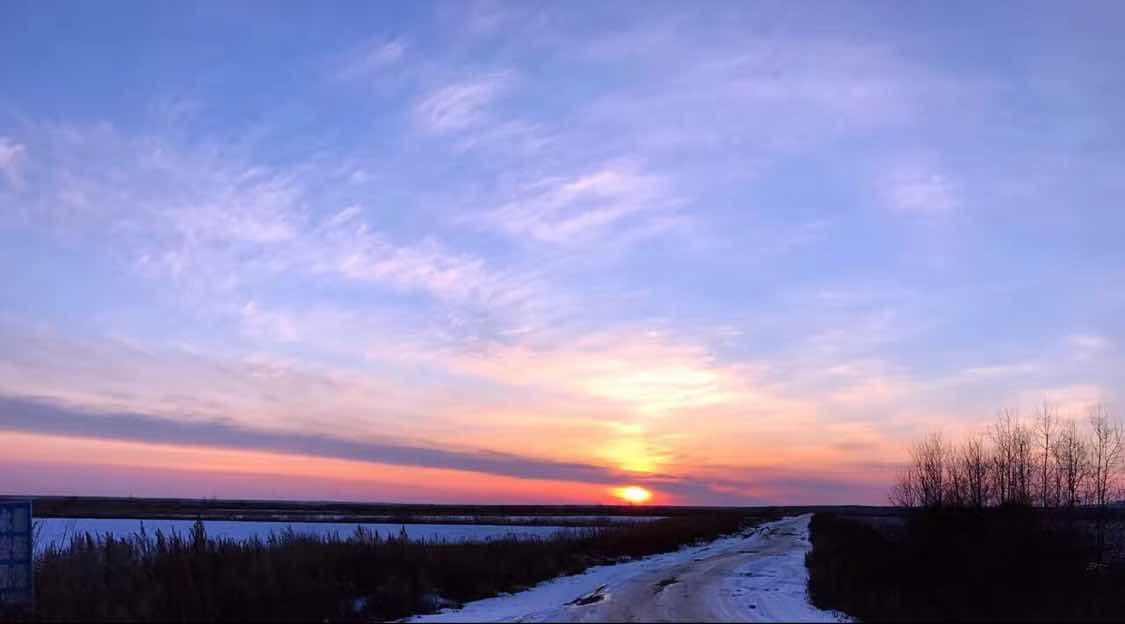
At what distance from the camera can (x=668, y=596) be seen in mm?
20125

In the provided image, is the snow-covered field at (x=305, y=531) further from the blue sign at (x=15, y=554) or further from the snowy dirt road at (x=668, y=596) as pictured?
the snowy dirt road at (x=668, y=596)

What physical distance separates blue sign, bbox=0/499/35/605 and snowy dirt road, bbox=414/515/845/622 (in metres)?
8.69

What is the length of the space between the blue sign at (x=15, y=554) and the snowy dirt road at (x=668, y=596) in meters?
8.69

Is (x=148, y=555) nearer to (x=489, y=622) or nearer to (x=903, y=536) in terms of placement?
(x=489, y=622)

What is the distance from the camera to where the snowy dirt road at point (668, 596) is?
1692cm

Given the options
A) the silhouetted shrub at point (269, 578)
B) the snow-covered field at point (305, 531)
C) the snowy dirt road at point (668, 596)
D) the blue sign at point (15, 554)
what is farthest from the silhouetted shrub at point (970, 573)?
the blue sign at point (15, 554)

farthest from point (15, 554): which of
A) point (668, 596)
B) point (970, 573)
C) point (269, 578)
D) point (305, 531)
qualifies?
point (305, 531)

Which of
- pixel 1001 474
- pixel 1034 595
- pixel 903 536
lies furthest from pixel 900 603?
pixel 1001 474

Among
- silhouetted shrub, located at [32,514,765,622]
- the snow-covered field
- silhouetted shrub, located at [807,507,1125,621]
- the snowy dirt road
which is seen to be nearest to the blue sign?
silhouetted shrub, located at [32,514,765,622]

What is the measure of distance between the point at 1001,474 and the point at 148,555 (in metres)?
41.4

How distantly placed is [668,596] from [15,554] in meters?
14.1

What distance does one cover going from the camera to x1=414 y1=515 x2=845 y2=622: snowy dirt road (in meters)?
16.9

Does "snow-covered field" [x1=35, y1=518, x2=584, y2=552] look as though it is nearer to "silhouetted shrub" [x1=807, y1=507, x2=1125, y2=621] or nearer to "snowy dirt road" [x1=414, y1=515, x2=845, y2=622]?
"snowy dirt road" [x1=414, y1=515, x2=845, y2=622]

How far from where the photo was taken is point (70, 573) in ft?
68.8
